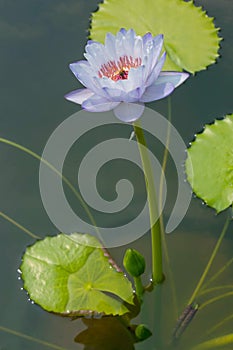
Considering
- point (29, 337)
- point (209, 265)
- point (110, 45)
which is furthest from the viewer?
point (209, 265)

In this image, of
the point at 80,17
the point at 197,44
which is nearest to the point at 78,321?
the point at 197,44

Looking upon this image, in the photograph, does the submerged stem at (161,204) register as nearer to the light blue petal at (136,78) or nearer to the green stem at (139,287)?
the green stem at (139,287)

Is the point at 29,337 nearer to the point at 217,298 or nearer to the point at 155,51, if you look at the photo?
the point at 217,298

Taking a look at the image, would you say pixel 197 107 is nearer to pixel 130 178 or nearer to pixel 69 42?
pixel 130 178

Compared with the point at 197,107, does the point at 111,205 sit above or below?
below

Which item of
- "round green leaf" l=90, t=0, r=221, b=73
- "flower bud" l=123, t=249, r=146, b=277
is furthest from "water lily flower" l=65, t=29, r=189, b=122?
"round green leaf" l=90, t=0, r=221, b=73

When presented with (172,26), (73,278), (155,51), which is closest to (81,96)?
(155,51)

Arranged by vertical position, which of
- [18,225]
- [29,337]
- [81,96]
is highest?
[81,96]

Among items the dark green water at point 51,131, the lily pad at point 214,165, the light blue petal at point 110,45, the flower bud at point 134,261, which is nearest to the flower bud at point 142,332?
the dark green water at point 51,131
